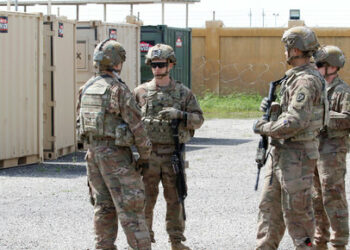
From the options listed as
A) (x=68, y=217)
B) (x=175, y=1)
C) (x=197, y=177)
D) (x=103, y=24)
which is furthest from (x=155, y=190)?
(x=175, y=1)

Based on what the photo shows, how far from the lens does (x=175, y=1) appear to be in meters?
A: 24.9

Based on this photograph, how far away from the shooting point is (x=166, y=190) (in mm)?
7016

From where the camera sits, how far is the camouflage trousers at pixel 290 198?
235 inches

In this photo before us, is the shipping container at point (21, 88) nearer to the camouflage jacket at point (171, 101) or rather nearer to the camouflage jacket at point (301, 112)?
the camouflage jacket at point (171, 101)

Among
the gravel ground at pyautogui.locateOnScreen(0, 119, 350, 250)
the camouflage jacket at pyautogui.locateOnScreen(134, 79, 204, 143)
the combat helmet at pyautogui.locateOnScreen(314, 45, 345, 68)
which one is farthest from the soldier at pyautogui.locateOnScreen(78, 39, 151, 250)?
the combat helmet at pyautogui.locateOnScreen(314, 45, 345, 68)

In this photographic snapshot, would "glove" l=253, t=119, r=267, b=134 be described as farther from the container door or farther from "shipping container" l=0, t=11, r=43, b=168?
the container door

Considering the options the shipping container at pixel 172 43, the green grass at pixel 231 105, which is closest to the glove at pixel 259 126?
the shipping container at pixel 172 43

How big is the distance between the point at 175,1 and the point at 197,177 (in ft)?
45.3

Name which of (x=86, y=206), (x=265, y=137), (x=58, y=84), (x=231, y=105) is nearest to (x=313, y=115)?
(x=265, y=137)

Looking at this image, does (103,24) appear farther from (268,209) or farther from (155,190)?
(268,209)

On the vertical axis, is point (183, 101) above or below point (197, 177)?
above

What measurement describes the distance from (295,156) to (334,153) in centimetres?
101

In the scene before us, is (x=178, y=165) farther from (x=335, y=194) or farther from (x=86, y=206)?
(x=86, y=206)

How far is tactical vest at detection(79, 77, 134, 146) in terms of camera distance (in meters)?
6.14
